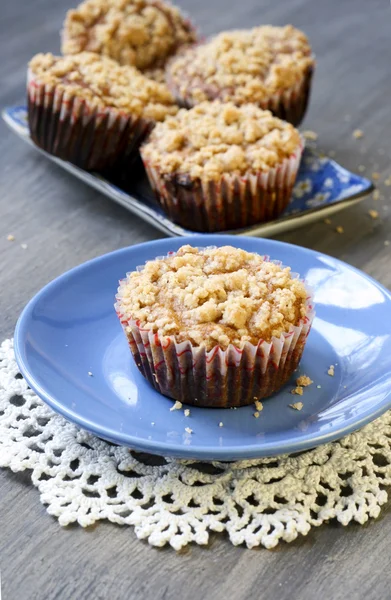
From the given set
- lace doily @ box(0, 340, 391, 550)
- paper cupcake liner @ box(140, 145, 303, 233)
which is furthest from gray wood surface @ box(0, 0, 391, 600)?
paper cupcake liner @ box(140, 145, 303, 233)

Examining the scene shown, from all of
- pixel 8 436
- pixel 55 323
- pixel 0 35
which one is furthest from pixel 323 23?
pixel 8 436

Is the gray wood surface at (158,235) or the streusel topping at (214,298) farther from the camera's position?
the streusel topping at (214,298)

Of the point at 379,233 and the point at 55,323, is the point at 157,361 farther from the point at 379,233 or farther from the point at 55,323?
the point at 379,233

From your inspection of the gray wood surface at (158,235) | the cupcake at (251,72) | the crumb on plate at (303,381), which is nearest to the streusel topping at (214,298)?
the crumb on plate at (303,381)

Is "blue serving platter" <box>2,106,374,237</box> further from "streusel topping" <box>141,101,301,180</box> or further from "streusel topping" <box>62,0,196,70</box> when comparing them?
"streusel topping" <box>62,0,196,70</box>

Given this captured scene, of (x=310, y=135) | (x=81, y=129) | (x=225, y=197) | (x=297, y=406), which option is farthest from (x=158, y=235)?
(x=297, y=406)

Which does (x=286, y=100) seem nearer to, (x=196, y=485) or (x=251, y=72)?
(x=251, y=72)

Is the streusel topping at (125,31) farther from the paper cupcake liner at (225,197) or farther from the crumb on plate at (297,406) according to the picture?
the crumb on plate at (297,406)
